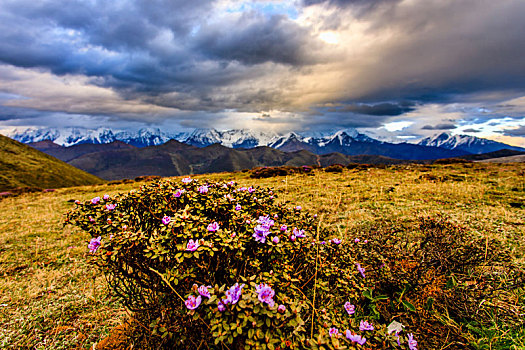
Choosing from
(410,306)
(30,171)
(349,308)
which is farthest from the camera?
(30,171)

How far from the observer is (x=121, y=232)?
7.44ft

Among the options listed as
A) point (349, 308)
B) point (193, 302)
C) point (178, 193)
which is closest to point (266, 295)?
point (193, 302)

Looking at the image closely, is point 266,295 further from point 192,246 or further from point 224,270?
point 224,270

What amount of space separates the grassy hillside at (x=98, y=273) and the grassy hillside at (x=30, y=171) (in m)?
132

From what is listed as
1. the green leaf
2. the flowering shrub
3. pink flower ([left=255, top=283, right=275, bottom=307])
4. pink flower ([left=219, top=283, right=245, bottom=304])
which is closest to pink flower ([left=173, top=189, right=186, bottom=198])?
the flowering shrub

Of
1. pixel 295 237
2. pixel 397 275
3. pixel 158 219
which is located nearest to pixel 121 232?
pixel 158 219

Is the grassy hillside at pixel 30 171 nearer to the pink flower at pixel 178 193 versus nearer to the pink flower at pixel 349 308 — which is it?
the pink flower at pixel 178 193

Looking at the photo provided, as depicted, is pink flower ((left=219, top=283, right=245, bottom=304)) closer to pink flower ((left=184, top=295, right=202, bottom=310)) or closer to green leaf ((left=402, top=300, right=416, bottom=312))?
pink flower ((left=184, top=295, right=202, bottom=310))

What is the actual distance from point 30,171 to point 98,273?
16701 cm

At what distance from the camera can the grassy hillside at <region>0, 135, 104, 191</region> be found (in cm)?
11144

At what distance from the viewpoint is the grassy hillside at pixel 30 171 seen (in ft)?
366

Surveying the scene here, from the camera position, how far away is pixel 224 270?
242 cm

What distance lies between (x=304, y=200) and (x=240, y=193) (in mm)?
6529

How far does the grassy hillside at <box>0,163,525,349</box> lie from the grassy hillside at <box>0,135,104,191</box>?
5196 inches
